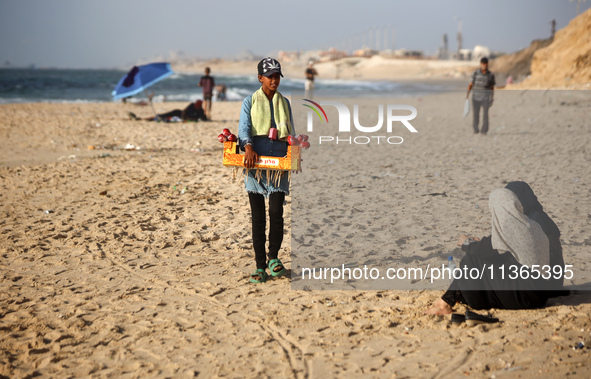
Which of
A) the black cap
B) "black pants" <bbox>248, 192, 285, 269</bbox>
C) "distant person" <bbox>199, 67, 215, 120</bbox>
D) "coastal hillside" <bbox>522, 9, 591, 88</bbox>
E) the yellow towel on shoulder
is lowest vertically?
"black pants" <bbox>248, 192, 285, 269</bbox>

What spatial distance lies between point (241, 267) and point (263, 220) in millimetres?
746

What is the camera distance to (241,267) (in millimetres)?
4539

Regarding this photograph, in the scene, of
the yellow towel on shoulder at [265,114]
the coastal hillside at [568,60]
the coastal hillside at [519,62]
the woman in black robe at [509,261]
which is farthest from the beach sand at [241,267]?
the coastal hillside at [519,62]

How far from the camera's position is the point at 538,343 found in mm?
3020

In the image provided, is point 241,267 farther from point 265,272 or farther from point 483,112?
point 483,112

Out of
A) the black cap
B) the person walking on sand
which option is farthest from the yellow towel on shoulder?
the black cap

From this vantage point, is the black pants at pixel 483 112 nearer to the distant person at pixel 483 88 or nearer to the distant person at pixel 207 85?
the distant person at pixel 483 88

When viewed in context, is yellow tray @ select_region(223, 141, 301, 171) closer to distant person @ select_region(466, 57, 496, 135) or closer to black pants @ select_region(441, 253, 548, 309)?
black pants @ select_region(441, 253, 548, 309)

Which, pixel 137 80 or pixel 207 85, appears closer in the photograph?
pixel 137 80

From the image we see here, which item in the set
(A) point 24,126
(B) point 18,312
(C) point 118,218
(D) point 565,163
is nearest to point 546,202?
(D) point 565,163

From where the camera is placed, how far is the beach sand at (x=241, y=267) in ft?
9.71

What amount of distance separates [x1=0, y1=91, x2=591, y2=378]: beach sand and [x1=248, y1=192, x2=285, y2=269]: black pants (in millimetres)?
311

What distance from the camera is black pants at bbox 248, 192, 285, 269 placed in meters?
3.94

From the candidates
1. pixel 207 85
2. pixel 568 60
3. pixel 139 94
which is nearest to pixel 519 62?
pixel 568 60
